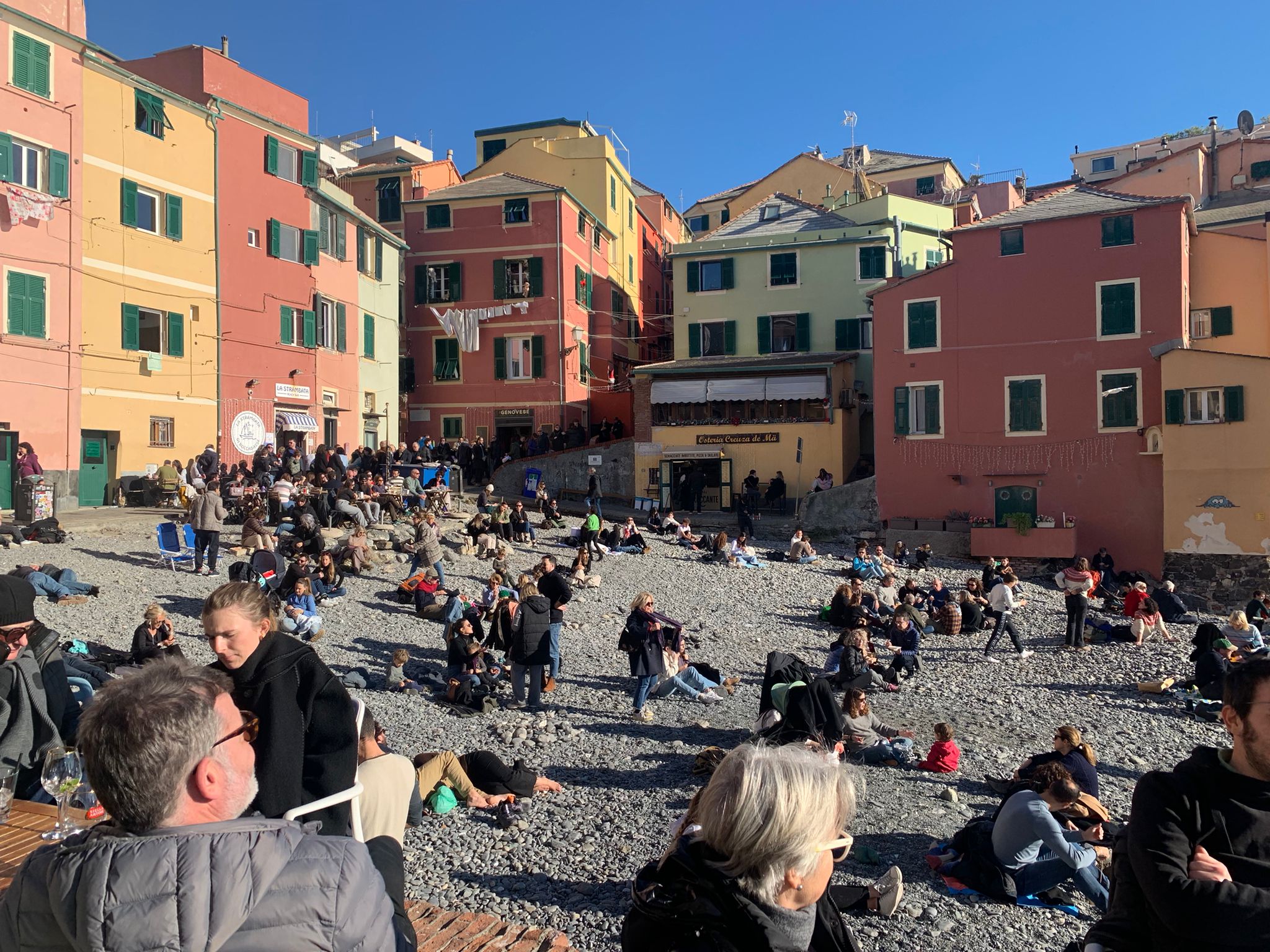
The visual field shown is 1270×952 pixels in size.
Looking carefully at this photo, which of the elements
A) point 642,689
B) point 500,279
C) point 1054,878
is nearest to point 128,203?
point 500,279

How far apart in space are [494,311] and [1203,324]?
25.0m

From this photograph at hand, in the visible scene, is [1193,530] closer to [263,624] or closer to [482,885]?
[482,885]

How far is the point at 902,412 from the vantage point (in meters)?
29.5

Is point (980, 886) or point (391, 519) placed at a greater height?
point (391, 519)

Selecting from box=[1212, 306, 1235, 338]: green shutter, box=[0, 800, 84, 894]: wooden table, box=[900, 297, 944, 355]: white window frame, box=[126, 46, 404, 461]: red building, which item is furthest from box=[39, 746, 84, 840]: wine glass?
box=[1212, 306, 1235, 338]: green shutter

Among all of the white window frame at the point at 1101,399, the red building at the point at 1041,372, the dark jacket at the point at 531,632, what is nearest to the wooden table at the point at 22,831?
the dark jacket at the point at 531,632

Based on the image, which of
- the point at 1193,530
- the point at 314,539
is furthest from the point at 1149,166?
the point at 314,539

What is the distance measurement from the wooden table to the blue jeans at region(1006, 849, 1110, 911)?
5.78 meters

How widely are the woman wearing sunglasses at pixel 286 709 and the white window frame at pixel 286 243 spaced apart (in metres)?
27.7

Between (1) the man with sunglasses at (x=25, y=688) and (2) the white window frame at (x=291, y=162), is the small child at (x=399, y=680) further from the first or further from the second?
(2) the white window frame at (x=291, y=162)

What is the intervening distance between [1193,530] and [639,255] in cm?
3117

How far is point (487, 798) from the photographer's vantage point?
26.0ft

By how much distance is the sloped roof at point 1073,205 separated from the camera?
2678 centimetres

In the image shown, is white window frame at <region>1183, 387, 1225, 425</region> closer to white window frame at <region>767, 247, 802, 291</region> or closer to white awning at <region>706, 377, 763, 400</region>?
white awning at <region>706, 377, 763, 400</region>
